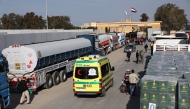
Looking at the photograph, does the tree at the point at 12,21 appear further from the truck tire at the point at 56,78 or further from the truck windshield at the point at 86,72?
the truck windshield at the point at 86,72

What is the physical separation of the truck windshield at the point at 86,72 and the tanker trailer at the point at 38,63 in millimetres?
2956

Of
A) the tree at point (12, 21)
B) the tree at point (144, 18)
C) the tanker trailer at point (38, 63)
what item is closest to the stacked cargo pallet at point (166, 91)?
the tanker trailer at point (38, 63)

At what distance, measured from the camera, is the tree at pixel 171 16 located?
10247 centimetres

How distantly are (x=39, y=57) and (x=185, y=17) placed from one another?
99.6 m

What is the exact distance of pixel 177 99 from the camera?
30.2ft

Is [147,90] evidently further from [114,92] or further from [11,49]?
[11,49]

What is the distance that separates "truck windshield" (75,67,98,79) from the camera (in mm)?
15477

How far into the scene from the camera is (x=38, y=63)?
693 inches

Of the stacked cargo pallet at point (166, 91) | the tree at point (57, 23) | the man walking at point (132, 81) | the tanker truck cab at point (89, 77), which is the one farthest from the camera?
the tree at point (57, 23)

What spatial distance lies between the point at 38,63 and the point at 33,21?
57630 millimetres

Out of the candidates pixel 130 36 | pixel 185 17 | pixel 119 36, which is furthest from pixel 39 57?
pixel 185 17

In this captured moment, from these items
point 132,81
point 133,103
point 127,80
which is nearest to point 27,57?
point 127,80

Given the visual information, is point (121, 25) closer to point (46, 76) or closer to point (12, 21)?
point (12, 21)

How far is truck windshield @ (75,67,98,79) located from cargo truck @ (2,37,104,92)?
295 centimetres
